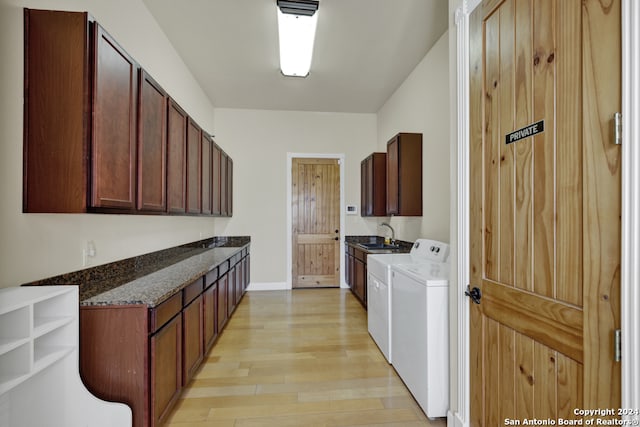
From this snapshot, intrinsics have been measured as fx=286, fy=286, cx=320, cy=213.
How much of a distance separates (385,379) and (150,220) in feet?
8.18

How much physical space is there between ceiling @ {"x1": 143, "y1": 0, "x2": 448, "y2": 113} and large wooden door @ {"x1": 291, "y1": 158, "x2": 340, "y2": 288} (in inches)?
48.2

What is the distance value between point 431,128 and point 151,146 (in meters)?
2.72

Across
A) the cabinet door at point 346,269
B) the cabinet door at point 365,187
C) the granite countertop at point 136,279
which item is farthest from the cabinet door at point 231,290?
the cabinet door at point 365,187

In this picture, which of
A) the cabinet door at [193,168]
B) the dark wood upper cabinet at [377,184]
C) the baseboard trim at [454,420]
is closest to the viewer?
the baseboard trim at [454,420]

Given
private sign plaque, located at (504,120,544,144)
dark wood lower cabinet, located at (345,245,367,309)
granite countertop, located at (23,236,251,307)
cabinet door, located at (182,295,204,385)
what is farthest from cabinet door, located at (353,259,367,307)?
private sign plaque, located at (504,120,544,144)

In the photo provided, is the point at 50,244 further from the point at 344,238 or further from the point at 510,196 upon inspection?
the point at 344,238

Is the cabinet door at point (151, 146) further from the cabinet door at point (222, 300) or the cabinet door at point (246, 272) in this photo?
the cabinet door at point (246, 272)

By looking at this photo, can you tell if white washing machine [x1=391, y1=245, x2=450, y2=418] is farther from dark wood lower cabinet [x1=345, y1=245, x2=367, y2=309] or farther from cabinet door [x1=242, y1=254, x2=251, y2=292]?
cabinet door [x1=242, y1=254, x2=251, y2=292]

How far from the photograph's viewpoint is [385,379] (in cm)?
229

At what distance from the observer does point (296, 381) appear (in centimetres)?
227

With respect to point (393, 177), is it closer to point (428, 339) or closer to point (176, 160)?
point (428, 339)

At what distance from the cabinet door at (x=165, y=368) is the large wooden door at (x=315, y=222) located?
330 cm

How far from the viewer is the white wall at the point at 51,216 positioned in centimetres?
134

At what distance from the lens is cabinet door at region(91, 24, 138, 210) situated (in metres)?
1.42
